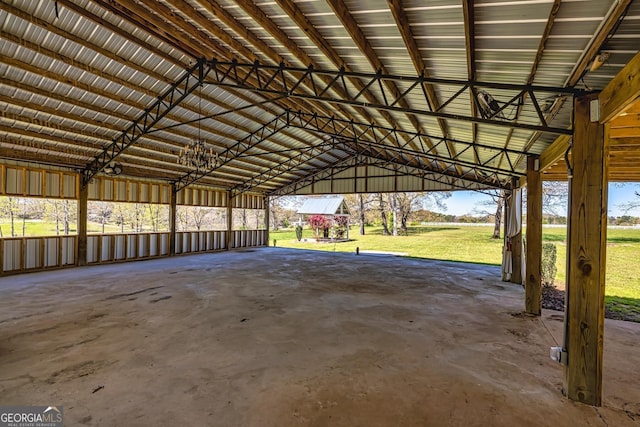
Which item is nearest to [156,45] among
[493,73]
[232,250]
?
[493,73]

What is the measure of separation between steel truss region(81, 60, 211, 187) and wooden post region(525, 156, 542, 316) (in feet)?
23.5

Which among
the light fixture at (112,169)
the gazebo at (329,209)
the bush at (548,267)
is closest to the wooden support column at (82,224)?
the light fixture at (112,169)

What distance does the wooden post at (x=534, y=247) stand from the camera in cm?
577

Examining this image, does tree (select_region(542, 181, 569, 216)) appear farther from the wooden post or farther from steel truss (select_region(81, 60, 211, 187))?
steel truss (select_region(81, 60, 211, 187))

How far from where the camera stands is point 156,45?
5961 mm

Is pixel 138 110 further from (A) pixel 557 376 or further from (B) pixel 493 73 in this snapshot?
(A) pixel 557 376

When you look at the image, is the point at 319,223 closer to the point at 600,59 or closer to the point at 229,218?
the point at 229,218

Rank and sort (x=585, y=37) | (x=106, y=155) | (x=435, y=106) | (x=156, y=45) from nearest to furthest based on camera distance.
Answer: (x=585, y=37), (x=435, y=106), (x=156, y=45), (x=106, y=155)

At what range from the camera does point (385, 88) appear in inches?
219

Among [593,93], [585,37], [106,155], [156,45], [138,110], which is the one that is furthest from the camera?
[106,155]

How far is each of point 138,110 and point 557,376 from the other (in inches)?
399

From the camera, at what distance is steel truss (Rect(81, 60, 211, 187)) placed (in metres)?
6.78
